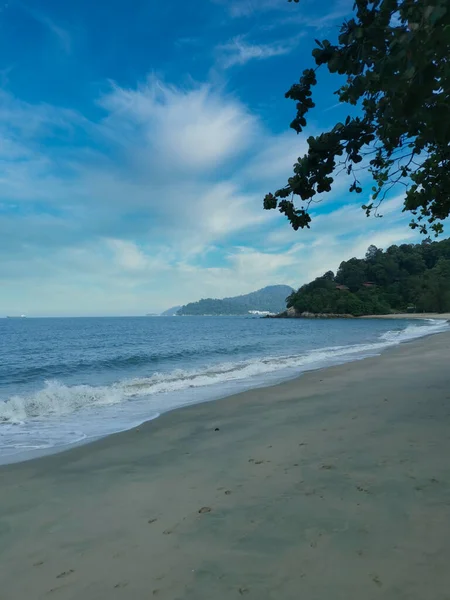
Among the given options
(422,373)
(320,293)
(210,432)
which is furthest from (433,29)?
(320,293)

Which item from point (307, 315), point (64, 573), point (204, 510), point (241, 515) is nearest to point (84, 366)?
point (204, 510)

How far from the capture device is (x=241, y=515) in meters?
3.44

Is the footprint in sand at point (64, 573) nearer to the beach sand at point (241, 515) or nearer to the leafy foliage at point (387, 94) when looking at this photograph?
the beach sand at point (241, 515)

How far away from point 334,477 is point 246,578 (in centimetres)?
184

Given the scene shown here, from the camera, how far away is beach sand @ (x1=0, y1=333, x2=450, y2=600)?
→ 2.55 metres

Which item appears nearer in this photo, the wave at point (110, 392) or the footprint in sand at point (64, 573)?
the footprint in sand at point (64, 573)

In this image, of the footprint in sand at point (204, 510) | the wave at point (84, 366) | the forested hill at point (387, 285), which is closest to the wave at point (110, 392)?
the wave at point (84, 366)

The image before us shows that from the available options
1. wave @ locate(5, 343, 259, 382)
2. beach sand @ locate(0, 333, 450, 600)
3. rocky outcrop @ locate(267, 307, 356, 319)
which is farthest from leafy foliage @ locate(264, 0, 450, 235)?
rocky outcrop @ locate(267, 307, 356, 319)

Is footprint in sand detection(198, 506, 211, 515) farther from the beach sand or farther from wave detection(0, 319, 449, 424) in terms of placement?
wave detection(0, 319, 449, 424)

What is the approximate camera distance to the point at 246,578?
8.45 feet

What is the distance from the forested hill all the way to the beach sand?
107 metres

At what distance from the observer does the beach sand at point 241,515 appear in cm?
255

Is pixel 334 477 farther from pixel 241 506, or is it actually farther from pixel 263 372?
pixel 263 372

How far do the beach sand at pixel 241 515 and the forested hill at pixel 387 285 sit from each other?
107 m
